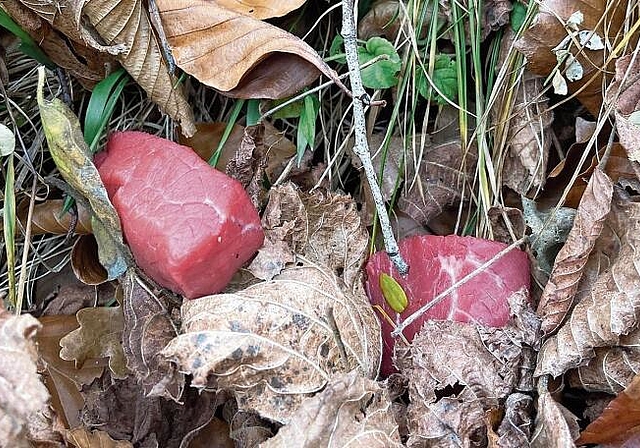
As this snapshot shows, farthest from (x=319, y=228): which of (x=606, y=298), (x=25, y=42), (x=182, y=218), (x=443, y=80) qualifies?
(x=25, y=42)

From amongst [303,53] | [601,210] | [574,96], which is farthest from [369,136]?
[601,210]

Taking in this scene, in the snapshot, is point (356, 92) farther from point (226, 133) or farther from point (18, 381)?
point (18, 381)

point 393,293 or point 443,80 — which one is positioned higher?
point 443,80

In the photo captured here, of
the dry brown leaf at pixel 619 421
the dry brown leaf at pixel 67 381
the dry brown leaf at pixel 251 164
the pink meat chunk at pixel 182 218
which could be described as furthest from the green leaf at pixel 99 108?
the dry brown leaf at pixel 619 421

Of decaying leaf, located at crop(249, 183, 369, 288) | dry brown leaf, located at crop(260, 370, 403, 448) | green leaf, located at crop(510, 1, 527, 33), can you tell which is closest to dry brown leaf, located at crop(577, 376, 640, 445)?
dry brown leaf, located at crop(260, 370, 403, 448)

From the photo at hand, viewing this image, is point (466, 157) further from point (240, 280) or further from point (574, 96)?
point (240, 280)

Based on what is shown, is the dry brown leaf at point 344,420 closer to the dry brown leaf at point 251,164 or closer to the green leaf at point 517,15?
the dry brown leaf at point 251,164

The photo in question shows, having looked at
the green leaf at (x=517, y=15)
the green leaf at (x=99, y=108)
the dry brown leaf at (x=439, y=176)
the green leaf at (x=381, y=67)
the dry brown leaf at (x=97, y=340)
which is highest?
the green leaf at (x=517, y=15)
